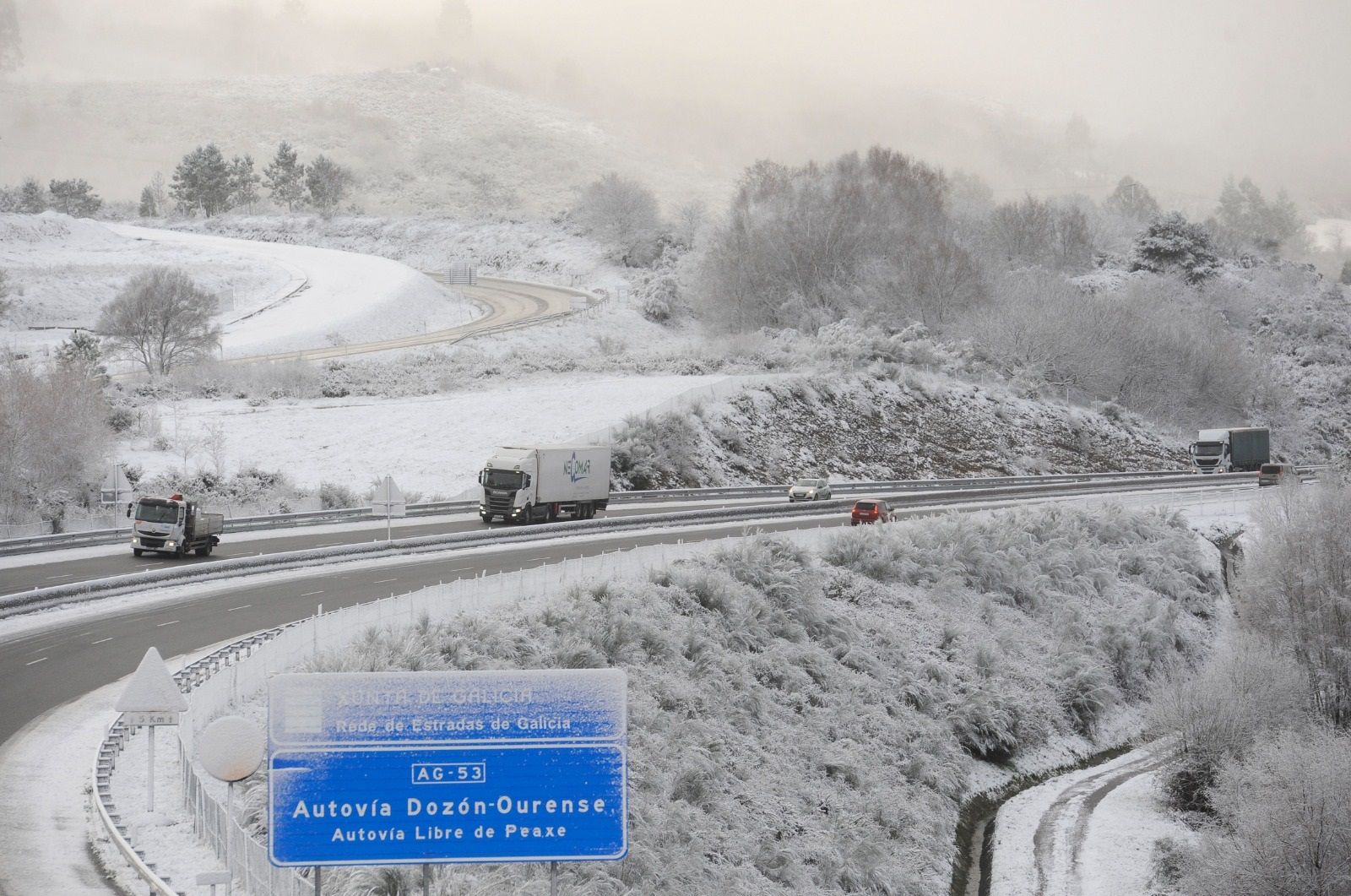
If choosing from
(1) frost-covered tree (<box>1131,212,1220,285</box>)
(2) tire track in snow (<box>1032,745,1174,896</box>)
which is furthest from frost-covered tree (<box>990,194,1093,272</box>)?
(2) tire track in snow (<box>1032,745,1174,896</box>)

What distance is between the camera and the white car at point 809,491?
5312 cm

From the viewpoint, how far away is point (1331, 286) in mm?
143250

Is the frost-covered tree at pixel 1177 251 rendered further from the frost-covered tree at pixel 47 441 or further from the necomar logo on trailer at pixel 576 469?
the frost-covered tree at pixel 47 441

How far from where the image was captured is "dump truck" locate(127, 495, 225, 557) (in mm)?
36000

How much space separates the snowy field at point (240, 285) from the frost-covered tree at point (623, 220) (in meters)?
23.1

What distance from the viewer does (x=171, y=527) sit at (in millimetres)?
36031

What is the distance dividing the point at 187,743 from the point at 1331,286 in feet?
494

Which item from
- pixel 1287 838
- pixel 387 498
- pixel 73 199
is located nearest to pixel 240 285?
pixel 73 199

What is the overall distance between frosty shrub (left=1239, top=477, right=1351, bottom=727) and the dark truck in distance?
3239 centimetres

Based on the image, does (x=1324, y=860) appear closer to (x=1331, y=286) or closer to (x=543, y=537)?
(x=543, y=537)

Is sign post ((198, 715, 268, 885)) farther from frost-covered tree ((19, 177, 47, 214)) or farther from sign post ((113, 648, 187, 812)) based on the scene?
frost-covered tree ((19, 177, 47, 214))

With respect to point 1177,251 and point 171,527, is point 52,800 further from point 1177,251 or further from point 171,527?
point 1177,251

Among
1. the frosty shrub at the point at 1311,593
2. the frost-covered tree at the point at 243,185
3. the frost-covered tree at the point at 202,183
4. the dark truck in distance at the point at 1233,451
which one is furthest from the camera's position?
the frost-covered tree at the point at 243,185

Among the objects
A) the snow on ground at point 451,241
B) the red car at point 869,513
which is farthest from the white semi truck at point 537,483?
the snow on ground at point 451,241
